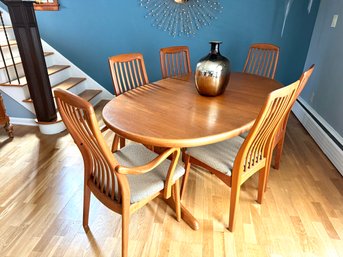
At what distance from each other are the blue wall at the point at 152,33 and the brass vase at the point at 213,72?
170 cm

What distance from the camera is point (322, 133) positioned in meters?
2.54

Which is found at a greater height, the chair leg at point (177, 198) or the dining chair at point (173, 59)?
the dining chair at point (173, 59)

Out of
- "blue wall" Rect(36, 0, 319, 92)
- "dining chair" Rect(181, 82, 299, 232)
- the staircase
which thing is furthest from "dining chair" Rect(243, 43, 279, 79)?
the staircase

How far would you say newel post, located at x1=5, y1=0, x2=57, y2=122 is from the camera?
7.52 feet

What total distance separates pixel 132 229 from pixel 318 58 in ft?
9.01

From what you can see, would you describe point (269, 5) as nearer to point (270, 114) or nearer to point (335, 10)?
point (335, 10)

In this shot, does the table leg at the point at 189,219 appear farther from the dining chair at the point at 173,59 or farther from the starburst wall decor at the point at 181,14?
the starburst wall decor at the point at 181,14

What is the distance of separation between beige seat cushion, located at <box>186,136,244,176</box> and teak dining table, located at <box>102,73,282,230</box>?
0.80 feet

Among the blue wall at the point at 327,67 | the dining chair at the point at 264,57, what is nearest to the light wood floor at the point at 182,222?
the blue wall at the point at 327,67

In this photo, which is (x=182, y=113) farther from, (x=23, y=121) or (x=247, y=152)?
(x=23, y=121)

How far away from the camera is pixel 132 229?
1.60 m

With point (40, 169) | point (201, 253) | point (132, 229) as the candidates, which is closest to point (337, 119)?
point (201, 253)

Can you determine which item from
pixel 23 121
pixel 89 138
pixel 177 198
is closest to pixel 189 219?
pixel 177 198

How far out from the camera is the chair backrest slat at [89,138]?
95cm
